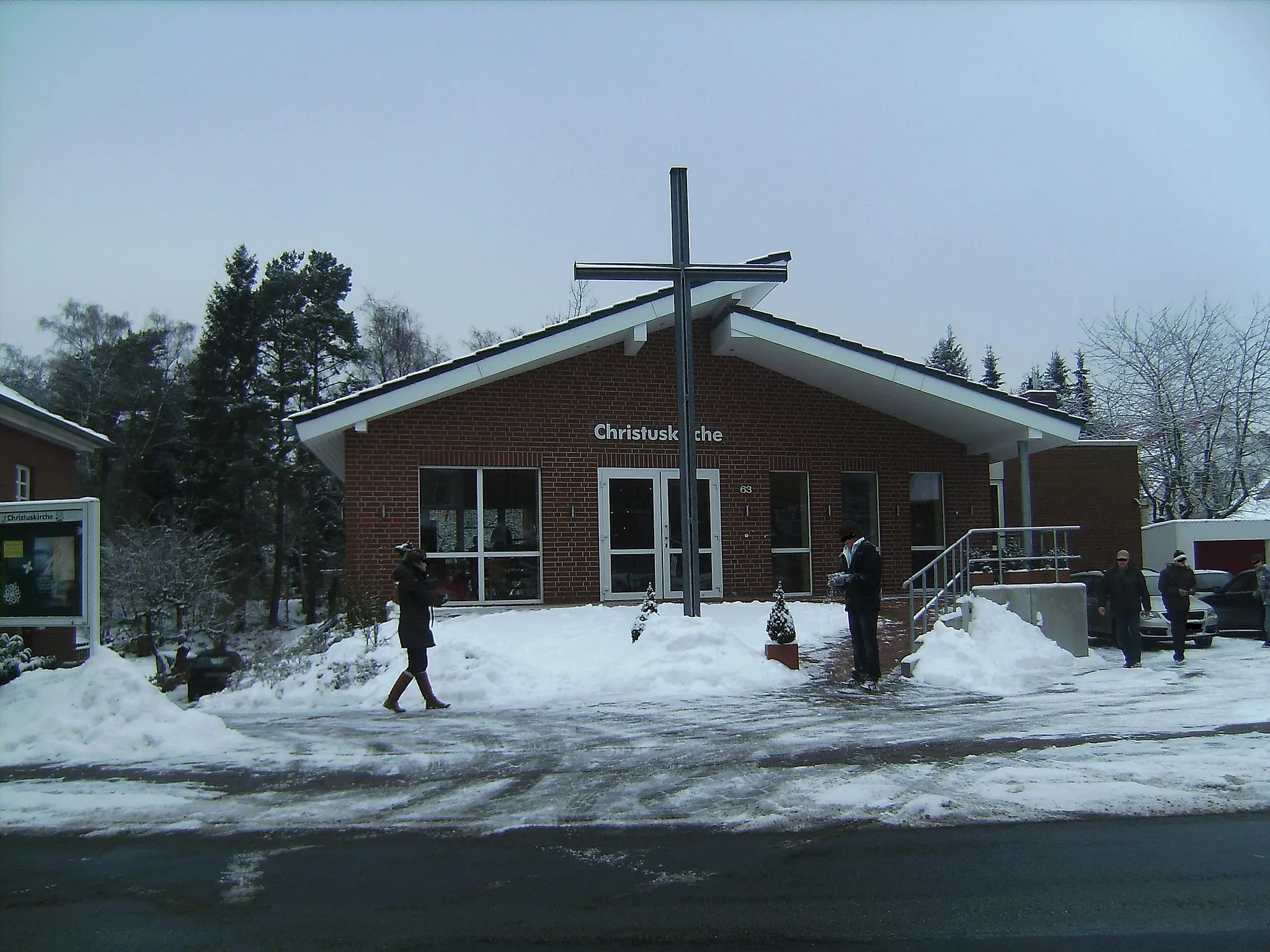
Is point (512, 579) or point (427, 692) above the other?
point (512, 579)

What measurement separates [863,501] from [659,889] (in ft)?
48.8

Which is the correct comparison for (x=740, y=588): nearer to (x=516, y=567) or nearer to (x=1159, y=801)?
(x=516, y=567)

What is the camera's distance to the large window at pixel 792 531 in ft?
61.2

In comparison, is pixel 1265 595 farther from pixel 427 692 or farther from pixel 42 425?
pixel 42 425

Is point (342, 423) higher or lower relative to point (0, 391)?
lower

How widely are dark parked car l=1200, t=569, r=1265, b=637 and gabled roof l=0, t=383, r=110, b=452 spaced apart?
2516 cm

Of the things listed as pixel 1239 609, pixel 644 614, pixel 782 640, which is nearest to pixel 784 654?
pixel 782 640

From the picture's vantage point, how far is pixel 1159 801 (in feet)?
21.6

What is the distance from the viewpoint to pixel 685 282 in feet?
44.0

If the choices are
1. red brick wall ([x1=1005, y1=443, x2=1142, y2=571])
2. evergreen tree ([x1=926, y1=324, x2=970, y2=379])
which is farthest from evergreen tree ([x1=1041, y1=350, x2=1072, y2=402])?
red brick wall ([x1=1005, y1=443, x2=1142, y2=571])

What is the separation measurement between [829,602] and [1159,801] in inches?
418

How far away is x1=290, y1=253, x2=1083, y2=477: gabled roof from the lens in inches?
626

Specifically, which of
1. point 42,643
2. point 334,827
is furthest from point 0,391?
point 334,827

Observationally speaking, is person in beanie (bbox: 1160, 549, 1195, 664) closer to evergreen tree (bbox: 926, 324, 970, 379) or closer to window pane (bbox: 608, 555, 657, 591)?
window pane (bbox: 608, 555, 657, 591)
